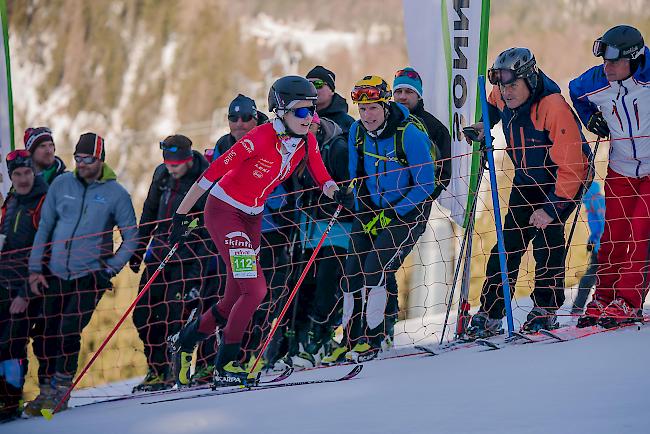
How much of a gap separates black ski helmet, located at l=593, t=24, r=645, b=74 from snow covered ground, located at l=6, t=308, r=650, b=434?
1.58 metres

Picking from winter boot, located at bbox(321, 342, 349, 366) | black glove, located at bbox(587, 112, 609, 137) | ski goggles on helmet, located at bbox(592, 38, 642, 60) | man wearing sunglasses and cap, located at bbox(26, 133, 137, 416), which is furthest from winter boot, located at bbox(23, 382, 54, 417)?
ski goggles on helmet, located at bbox(592, 38, 642, 60)

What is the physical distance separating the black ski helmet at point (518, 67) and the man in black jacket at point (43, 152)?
3744 mm

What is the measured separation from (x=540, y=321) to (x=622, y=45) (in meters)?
1.74

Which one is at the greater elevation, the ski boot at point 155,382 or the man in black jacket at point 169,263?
the man in black jacket at point 169,263

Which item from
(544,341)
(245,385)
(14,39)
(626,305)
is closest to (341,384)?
(245,385)

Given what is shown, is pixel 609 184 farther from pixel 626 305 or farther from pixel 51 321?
pixel 51 321

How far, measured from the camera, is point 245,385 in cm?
600

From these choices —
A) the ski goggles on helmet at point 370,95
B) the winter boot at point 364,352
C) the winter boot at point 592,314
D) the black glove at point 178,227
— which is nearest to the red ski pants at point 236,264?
the black glove at point 178,227

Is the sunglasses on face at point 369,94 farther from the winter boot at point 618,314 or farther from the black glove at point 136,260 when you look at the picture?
the black glove at point 136,260

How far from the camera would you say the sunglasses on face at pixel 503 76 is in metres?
5.97

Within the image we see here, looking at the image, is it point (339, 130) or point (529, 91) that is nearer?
point (529, 91)

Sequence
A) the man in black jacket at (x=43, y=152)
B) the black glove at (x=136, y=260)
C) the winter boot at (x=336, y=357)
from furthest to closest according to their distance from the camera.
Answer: the man in black jacket at (x=43, y=152) < the black glove at (x=136, y=260) < the winter boot at (x=336, y=357)

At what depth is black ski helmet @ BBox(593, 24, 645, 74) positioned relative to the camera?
5.76 meters

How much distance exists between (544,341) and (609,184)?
1.03 metres
